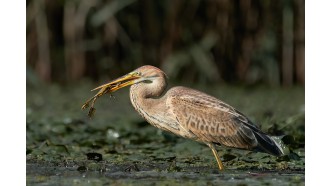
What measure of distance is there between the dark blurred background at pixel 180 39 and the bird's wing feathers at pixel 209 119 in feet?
23.6

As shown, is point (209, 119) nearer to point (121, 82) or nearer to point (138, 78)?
point (138, 78)

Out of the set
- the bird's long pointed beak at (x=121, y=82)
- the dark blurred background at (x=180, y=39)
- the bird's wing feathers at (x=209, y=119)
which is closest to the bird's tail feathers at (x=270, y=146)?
the bird's wing feathers at (x=209, y=119)

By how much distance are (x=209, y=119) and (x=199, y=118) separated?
0.10 m

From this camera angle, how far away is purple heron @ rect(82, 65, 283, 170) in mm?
7477

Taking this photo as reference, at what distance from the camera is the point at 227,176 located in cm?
696

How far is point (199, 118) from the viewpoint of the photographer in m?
7.56

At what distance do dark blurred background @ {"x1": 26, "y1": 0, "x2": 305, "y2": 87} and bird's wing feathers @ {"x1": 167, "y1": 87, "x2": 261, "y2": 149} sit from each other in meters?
7.20

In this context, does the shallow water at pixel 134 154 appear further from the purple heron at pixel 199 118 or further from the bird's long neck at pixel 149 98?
the bird's long neck at pixel 149 98

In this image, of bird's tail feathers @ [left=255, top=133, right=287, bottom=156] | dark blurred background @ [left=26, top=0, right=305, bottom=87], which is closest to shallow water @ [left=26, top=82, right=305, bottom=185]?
bird's tail feathers @ [left=255, top=133, right=287, bottom=156]

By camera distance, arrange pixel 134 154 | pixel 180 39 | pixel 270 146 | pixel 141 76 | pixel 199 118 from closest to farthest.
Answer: pixel 270 146, pixel 199 118, pixel 141 76, pixel 134 154, pixel 180 39

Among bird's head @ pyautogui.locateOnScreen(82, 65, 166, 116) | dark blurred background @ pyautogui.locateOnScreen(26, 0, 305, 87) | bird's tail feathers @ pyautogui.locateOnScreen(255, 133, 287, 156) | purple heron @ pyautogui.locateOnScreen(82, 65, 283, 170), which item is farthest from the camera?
dark blurred background @ pyautogui.locateOnScreen(26, 0, 305, 87)

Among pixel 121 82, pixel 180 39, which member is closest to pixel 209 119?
pixel 121 82

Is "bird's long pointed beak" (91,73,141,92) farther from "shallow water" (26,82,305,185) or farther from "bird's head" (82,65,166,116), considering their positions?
"shallow water" (26,82,305,185)
